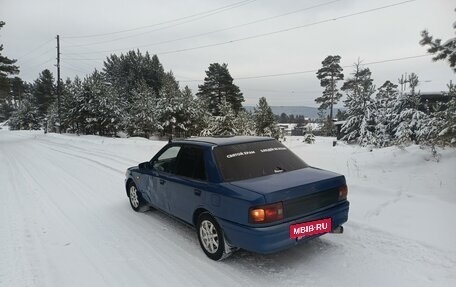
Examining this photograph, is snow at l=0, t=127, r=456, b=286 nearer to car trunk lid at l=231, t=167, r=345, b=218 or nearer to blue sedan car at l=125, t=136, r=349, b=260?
blue sedan car at l=125, t=136, r=349, b=260

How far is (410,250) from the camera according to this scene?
4324mm

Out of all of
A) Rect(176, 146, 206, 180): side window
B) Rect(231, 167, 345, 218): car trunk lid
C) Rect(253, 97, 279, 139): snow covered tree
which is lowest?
Rect(231, 167, 345, 218): car trunk lid

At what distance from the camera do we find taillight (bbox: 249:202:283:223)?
12.4ft

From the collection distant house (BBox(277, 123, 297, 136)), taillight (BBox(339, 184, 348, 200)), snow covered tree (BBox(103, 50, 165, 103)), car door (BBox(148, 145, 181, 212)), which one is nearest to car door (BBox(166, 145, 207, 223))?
car door (BBox(148, 145, 181, 212))

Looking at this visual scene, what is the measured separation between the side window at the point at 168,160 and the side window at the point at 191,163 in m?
0.19

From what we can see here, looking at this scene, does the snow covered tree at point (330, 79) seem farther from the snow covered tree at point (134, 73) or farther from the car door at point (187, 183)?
the car door at point (187, 183)

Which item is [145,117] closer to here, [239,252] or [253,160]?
[253,160]

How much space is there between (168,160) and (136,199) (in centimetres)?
144

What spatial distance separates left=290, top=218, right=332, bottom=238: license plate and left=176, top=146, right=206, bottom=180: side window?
4.57 ft

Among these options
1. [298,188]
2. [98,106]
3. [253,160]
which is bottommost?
[298,188]

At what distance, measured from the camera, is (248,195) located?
12.7 feet

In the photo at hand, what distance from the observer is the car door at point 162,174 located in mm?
5527

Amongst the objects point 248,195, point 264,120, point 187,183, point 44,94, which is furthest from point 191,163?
point 44,94

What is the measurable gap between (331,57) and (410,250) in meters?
65.4
